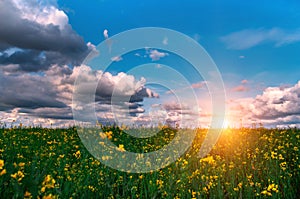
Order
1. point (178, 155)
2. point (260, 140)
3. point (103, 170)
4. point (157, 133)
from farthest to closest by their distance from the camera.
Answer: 1. point (157, 133)
2. point (260, 140)
3. point (178, 155)
4. point (103, 170)

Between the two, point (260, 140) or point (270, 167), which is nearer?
point (270, 167)

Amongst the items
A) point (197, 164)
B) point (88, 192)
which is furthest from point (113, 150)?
point (197, 164)

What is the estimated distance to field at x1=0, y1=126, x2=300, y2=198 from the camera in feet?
19.3

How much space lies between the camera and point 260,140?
11.0m

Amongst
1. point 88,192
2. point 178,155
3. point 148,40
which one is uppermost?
point 148,40

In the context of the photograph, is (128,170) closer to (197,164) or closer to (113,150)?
(113,150)

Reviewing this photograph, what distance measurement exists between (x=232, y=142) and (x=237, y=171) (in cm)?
206

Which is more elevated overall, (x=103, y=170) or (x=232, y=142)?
(x=232, y=142)

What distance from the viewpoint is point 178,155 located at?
9188 mm

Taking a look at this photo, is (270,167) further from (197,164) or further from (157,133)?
(157,133)

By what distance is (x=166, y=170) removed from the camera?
304 inches

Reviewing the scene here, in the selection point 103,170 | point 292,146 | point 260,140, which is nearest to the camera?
point 103,170

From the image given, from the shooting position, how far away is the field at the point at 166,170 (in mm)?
5887

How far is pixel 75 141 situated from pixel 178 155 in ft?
11.4
